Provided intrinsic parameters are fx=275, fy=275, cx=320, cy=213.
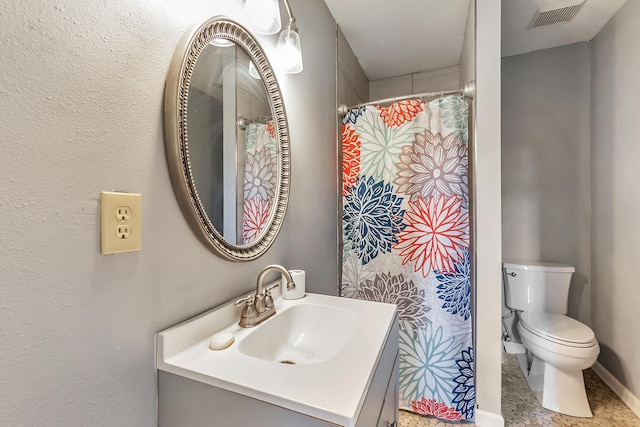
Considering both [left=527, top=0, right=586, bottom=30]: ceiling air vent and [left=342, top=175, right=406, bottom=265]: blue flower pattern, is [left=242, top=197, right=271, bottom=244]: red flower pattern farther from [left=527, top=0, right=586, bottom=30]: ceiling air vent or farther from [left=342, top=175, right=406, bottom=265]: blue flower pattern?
[left=527, top=0, right=586, bottom=30]: ceiling air vent

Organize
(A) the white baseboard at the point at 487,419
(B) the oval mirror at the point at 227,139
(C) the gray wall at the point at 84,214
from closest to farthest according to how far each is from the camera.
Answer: (C) the gray wall at the point at 84,214
(B) the oval mirror at the point at 227,139
(A) the white baseboard at the point at 487,419

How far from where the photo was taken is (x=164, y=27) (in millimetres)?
649

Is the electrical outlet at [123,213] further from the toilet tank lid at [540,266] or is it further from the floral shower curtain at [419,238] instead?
the toilet tank lid at [540,266]

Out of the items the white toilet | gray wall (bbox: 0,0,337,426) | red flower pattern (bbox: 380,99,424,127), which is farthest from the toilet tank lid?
gray wall (bbox: 0,0,337,426)

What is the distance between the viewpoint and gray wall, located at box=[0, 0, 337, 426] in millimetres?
417

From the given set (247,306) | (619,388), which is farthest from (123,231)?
(619,388)

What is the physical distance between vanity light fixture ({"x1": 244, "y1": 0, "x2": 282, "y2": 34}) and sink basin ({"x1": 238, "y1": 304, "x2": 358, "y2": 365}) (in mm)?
945

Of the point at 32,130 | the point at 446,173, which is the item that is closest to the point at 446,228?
the point at 446,173

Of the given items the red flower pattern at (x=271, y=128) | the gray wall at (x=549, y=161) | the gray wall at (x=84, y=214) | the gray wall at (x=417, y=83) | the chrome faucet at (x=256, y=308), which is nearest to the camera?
the gray wall at (x=84, y=214)

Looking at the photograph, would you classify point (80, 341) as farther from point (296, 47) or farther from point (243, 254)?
point (296, 47)

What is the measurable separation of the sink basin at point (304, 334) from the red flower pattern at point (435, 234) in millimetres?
741

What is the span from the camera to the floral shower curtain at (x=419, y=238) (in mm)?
1449

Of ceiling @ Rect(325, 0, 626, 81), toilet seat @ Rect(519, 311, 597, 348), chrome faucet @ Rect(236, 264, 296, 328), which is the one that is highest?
ceiling @ Rect(325, 0, 626, 81)

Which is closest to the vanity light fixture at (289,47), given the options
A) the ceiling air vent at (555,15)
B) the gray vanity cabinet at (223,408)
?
the gray vanity cabinet at (223,408)
